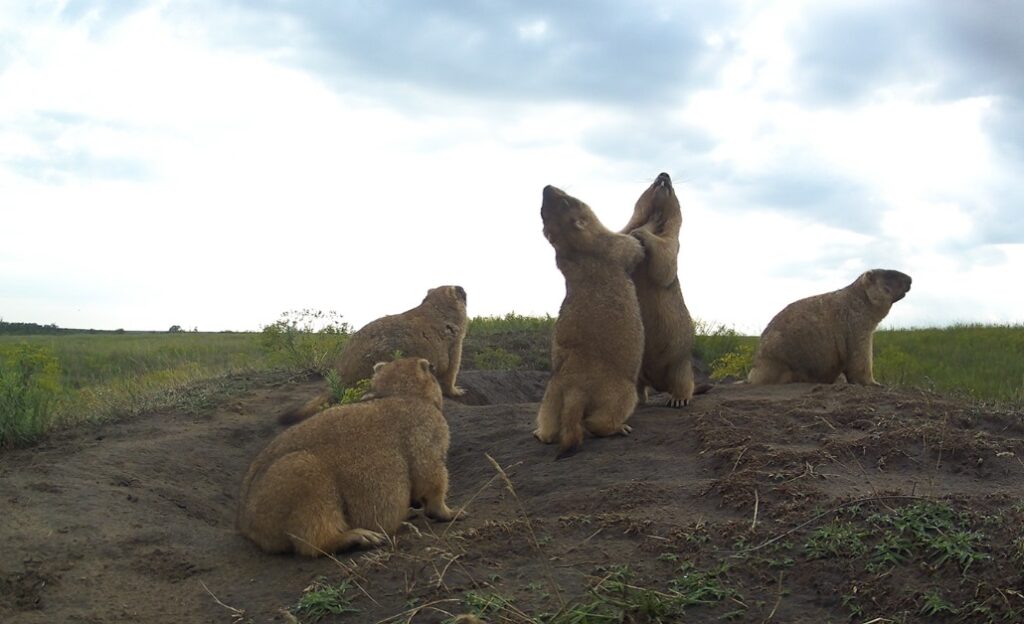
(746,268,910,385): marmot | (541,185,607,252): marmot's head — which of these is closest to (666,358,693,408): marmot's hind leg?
(541,185,607,252): marmot's head

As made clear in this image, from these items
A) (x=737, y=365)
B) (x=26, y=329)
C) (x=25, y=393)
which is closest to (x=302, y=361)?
(x=25, y=393)

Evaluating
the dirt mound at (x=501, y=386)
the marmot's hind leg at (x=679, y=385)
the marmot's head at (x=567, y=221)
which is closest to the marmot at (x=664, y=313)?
the marmot's hind leg at (x=679, y=385)

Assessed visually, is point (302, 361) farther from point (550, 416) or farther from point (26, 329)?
point (26, 329)

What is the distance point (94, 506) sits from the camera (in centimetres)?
674

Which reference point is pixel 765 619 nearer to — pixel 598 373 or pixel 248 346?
pixel 598 373

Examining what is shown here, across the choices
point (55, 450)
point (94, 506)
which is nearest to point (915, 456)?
point (94, 506)

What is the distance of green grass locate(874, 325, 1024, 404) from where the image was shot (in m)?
12.8

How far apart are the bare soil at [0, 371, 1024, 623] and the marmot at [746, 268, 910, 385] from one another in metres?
1.66

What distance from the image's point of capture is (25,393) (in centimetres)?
876

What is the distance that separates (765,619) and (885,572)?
0.66m

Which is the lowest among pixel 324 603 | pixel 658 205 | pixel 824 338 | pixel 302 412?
pixel 324 603

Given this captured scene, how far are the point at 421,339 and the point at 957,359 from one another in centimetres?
876

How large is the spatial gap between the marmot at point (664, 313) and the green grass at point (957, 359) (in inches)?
169

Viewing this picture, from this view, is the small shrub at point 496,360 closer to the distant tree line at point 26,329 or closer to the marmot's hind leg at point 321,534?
the marmot's hind leg at point 321,534
